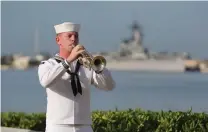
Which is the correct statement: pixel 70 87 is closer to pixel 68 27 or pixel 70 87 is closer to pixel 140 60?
pixel 68 27

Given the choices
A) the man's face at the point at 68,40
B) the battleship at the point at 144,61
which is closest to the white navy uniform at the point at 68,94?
the man's face at the point at 68,40

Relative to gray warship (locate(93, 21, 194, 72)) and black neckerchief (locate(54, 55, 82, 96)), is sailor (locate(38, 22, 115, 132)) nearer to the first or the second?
black neckerchief (locate(54, 55, 82, 96))

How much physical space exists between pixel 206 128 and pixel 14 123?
361 cm

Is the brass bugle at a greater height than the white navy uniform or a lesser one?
greater

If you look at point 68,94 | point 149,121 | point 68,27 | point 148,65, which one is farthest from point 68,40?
point 148,65

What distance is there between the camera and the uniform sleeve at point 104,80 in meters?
4.34

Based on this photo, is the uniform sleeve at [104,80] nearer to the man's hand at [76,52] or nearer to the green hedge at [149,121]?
the man's hand at [76,52]

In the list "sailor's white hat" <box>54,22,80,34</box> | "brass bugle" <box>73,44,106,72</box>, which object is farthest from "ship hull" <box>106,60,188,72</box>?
"brass bugle" <box>73,44,106,72</box>

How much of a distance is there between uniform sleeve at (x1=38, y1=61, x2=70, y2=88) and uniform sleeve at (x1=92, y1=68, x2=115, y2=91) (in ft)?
0.90

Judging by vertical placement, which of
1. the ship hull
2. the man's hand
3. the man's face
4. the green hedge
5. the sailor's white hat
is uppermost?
the ship hull

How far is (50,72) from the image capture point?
4.30 meters

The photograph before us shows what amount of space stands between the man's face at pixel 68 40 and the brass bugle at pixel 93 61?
0.72 ft

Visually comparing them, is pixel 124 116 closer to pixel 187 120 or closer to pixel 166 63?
pixel 187 120

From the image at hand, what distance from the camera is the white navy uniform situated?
4.36m
